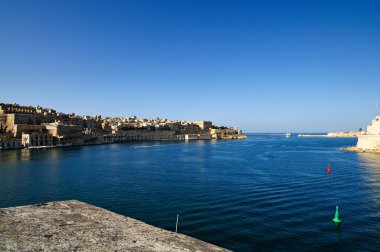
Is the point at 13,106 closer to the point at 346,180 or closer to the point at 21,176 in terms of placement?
the point at 21,176

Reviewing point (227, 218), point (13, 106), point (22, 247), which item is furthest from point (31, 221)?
point (13, 106)

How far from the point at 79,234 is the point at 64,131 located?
93973 millimetres

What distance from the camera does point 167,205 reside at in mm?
18531

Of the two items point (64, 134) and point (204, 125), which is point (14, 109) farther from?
point (204, 125)

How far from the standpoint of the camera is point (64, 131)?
9369 cm

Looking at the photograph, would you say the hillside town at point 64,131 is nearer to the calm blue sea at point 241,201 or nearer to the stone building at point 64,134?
the stone building at point 64,134

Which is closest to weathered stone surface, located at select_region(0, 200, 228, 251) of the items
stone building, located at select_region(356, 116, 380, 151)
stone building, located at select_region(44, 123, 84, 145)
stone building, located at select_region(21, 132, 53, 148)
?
stone building, located at select_region(356, 116, 380, 151)

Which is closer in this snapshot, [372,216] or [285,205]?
[372,216]

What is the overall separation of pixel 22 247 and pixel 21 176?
28.6 meters

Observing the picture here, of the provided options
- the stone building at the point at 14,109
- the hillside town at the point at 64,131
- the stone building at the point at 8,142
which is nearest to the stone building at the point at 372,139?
the hillside town at the point at 64,131

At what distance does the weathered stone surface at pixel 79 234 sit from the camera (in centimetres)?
611

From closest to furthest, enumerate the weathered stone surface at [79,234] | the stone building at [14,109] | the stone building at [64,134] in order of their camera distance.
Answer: the weathered stone surface at [79,234] → the stone building at [64,134] → the stone building at [14,109]

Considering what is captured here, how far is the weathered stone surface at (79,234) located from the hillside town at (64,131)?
76.8m

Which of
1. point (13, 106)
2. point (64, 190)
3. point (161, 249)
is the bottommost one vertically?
point (64, 190)
